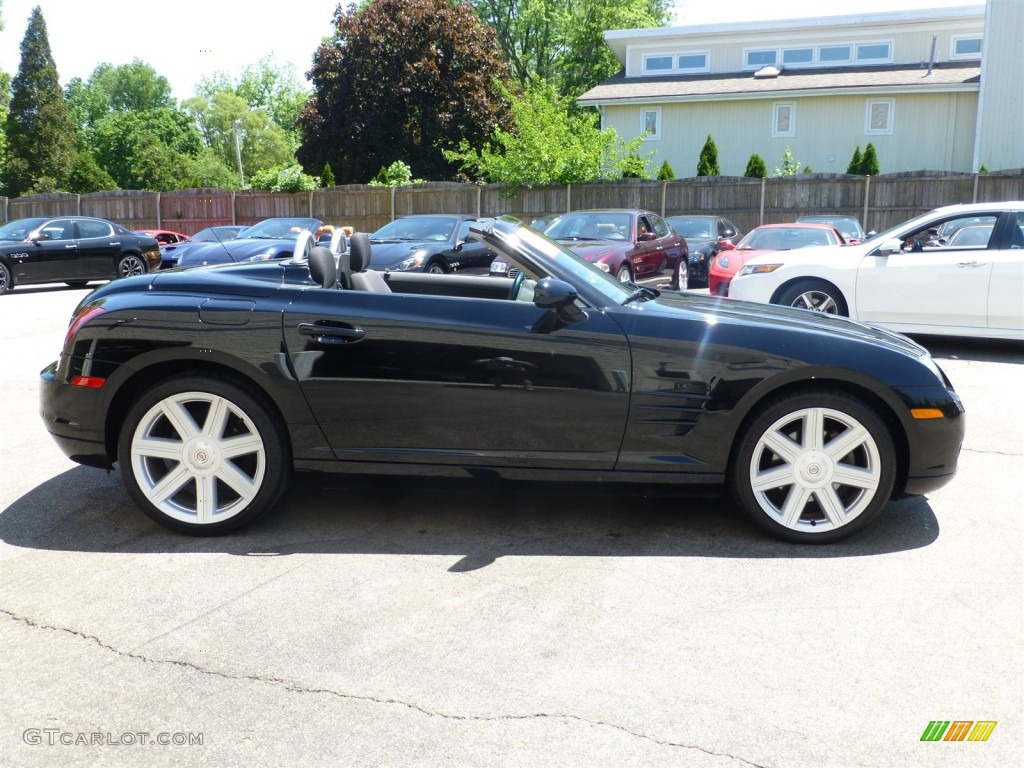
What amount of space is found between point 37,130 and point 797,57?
50441mm

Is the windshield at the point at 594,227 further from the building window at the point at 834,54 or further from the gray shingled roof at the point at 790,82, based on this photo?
the building window at the point at 834,54

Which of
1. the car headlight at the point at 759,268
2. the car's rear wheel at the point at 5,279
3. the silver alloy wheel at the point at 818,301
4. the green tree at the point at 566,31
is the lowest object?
the car's rear wheel at the point at 5,279

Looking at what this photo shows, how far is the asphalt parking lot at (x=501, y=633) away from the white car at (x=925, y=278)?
4957mm

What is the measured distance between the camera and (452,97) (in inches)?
1533

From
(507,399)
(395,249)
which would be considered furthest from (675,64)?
(507,399)

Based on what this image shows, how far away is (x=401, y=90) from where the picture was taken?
38188 mm

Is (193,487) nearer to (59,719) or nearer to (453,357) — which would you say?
(453,357)

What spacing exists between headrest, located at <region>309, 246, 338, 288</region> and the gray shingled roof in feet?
102

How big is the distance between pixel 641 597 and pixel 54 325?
10875 mm

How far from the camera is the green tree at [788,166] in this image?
30272mm

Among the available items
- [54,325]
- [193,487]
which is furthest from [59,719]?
[54,325]

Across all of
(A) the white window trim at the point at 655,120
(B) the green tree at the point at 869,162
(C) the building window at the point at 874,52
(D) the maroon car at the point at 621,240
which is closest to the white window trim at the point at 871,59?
(C) the building window at the point at 874,52

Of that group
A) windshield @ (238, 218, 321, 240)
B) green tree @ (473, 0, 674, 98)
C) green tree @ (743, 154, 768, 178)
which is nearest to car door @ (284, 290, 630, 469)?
windshield @ (238, 218, 321, 240)

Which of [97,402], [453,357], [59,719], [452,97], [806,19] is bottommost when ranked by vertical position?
[59,719]
